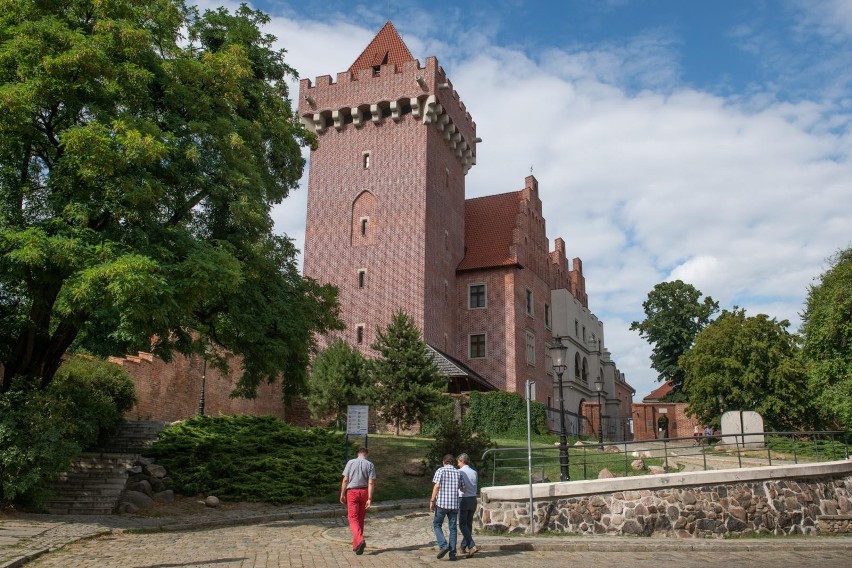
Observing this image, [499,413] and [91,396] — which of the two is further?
[499,413]

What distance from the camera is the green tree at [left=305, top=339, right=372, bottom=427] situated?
29359 mm

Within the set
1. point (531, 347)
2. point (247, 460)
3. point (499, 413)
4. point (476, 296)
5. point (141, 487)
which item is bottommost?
point (141, 487)

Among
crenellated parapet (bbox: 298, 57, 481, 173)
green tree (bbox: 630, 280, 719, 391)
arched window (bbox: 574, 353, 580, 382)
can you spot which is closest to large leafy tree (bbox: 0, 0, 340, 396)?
crenellated parapet (bbox: 298, 57, 481, 173)

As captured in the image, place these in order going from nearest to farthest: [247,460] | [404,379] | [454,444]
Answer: [247,460] < [454,444] < [404,379]

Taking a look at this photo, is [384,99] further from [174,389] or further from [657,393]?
[657,393]

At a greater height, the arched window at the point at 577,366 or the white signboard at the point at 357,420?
the arched window at the point at 577,366

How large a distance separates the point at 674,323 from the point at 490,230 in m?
17.6

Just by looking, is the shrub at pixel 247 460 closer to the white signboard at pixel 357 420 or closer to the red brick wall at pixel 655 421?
the white signboard at pixel 357 420

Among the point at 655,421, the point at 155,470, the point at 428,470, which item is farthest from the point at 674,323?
the point at 155,470

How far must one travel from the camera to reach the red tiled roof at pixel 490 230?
1633 inches

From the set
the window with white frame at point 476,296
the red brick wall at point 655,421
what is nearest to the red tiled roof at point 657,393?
the red brick wall at point 655,421

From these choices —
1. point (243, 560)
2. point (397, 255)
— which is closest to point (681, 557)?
point (243, 560)

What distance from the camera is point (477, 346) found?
40156mm

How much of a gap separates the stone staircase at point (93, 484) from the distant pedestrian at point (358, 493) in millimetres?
6245
